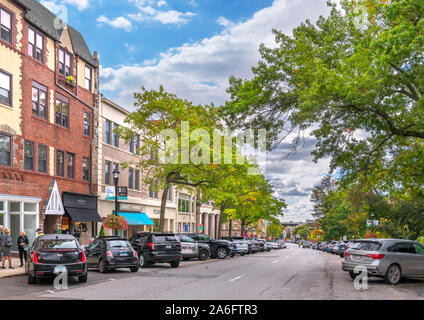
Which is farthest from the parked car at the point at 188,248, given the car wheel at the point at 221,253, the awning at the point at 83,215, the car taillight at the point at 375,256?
the car taillight at the point at 375,256

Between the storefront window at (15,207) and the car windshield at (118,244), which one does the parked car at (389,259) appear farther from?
the storefront window at (15,207)

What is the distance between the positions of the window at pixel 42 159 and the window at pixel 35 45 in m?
5.22

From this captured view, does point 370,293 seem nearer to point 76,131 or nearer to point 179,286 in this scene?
point 179,286

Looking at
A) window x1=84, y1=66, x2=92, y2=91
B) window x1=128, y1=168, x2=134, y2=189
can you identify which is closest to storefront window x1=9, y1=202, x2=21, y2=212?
window x1=84, y1=66, x2=92, y2=91

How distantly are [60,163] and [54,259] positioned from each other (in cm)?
1596

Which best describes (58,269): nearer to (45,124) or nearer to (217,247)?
(45,124)

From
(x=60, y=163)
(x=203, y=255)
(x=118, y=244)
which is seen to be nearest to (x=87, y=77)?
(x=60, y=163)

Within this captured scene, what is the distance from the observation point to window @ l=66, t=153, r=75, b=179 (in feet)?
102

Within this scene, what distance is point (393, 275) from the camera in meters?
16.3

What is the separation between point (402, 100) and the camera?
19.0 metres

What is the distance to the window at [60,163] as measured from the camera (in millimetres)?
29703

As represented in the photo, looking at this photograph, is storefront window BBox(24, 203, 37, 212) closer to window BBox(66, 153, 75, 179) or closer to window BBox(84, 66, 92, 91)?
window BBox(66, 153, 75, 179)
